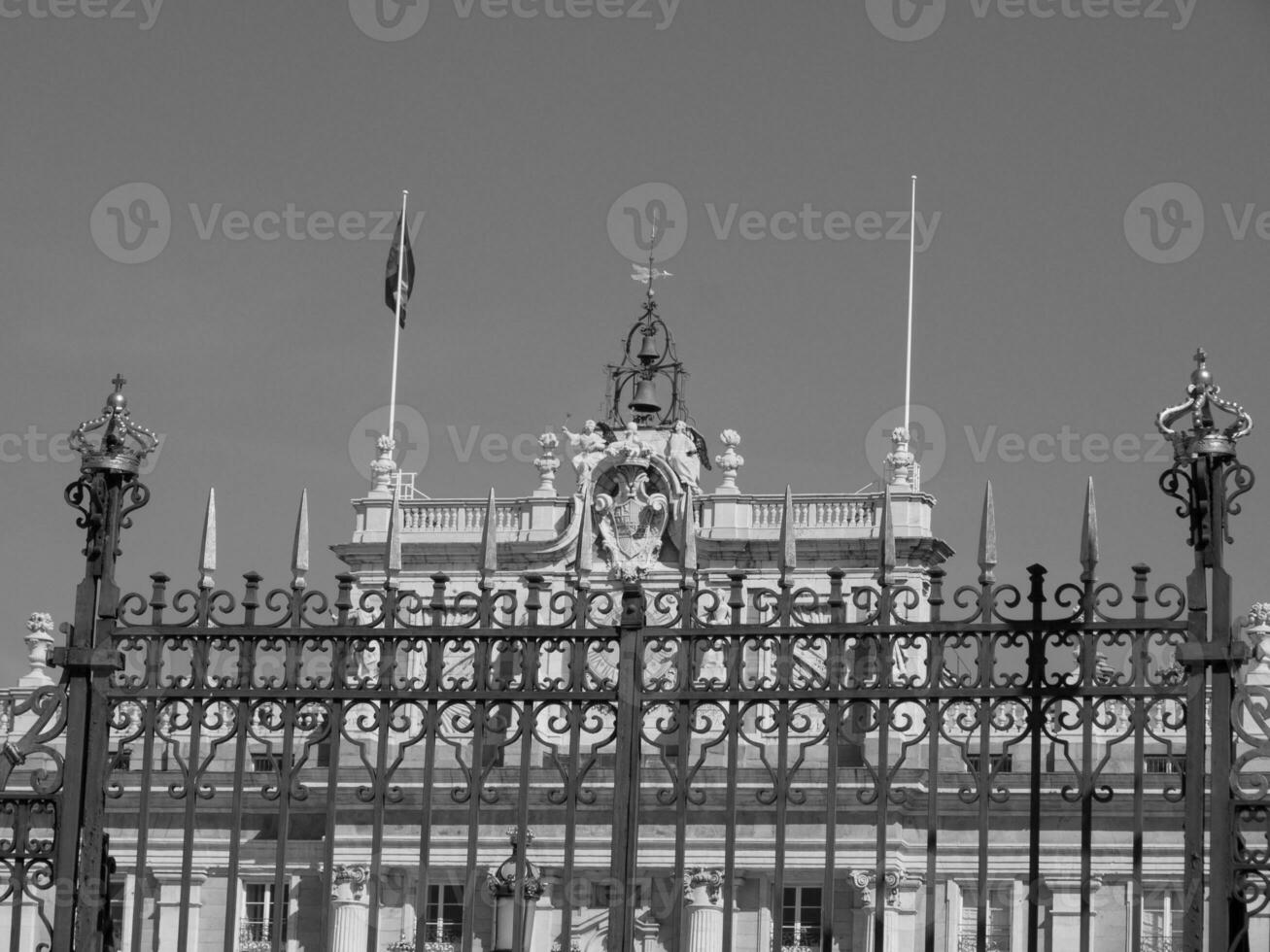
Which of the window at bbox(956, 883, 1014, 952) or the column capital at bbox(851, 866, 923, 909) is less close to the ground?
the column capital at bbox(851, 866, 923, 909)

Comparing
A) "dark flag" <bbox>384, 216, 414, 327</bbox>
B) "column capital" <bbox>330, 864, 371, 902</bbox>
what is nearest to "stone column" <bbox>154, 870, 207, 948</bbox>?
"column capital" <bbox>330, 864, 371, 902</bbox>

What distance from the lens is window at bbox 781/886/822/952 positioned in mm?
39906

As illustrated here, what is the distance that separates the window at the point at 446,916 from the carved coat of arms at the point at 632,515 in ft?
37.5

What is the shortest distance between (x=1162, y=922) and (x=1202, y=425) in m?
21.1

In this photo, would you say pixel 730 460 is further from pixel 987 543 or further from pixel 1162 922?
pixel 987 543

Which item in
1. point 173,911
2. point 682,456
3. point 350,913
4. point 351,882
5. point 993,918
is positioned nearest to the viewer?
point 993,918

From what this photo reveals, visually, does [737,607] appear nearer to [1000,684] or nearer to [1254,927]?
[1000,684]

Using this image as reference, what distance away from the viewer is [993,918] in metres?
37.7

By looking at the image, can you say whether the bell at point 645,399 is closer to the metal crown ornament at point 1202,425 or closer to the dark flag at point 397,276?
the dark flag at point 397,276

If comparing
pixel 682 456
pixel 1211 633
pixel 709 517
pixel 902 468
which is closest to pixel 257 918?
pixel 682 456

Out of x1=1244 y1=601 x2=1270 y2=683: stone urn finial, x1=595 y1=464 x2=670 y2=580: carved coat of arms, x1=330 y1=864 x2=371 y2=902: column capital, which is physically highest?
x1=595 y1=464 x2=670 y2=580: carved coat of arms

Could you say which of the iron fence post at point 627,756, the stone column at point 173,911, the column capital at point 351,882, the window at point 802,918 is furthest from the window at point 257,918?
the iron fence post at point 627,756

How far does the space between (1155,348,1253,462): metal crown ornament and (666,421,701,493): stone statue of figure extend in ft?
126

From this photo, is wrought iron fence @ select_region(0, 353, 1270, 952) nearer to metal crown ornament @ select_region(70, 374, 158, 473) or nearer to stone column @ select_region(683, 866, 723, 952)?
metal crown ornament @ select_region(70, 374, 158, 473)
